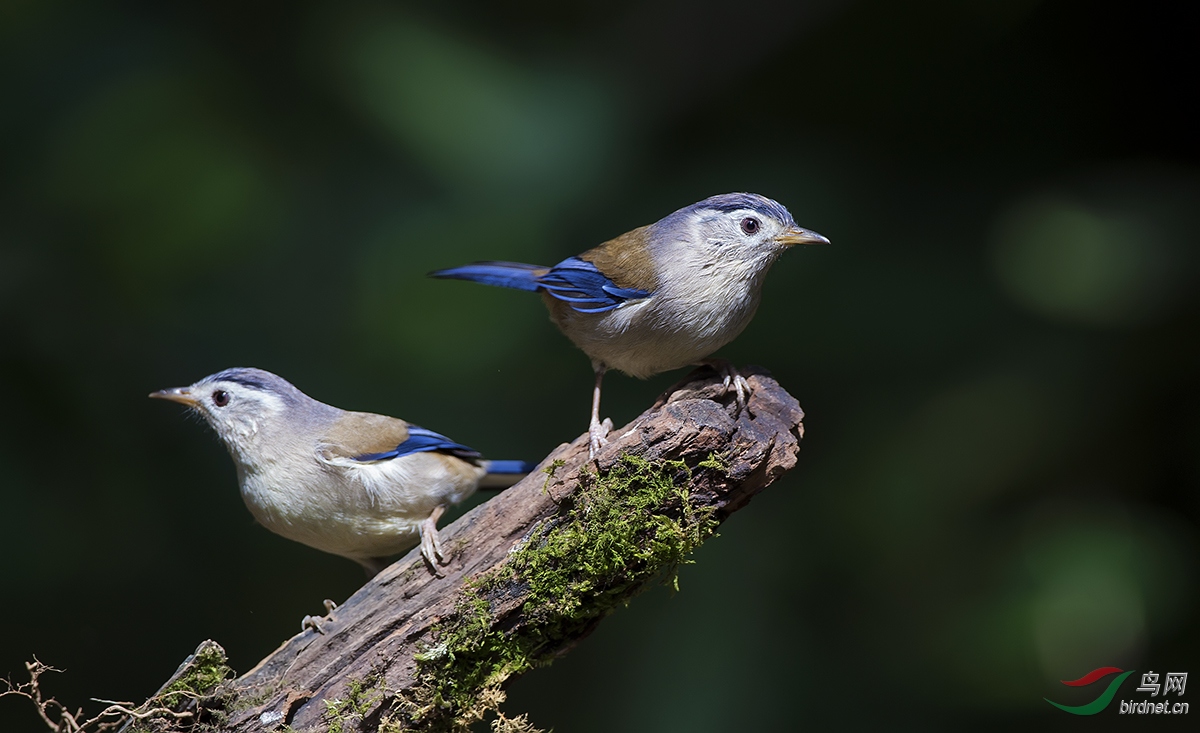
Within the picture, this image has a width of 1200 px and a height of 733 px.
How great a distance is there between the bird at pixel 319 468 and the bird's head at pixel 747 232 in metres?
1.12

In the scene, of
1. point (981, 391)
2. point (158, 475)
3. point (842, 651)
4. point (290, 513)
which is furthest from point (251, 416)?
point (981, 391)

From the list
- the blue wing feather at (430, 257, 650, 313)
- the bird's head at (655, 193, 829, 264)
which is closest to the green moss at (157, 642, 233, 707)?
the blue wing feather at (430, 257, 650, 313)

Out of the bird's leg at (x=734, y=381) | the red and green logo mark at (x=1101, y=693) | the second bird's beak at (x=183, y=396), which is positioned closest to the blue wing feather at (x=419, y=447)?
the second bird's beak at (x=183, y=396)

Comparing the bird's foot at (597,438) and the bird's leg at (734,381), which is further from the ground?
the bird's leg at (734,381)

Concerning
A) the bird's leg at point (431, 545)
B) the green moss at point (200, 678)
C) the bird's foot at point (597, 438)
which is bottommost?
the green moss at point (200, 678)

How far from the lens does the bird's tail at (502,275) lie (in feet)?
10.5

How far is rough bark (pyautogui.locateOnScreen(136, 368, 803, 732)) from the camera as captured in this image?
8.14ft

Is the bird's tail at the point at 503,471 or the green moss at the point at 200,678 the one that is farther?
the bird's tail at the point at 503,471

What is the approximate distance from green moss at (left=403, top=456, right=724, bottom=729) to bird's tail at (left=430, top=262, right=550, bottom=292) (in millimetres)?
860

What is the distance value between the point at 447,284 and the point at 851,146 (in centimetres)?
233

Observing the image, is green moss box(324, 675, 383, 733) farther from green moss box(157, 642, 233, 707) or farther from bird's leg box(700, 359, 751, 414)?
bird's leg box(700, 359, 751, 414)

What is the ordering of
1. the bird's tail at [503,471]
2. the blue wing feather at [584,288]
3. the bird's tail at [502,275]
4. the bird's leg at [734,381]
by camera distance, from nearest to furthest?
the bird's leg at [734,381] < the blue wing feather at [584,288] < the bird's tail at [502,275] < the bird's tail at [503,471]

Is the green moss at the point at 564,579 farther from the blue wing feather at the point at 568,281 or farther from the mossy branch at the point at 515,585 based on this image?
the blue wing feather at the point at 568,281

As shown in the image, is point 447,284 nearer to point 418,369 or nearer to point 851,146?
point 418,369
